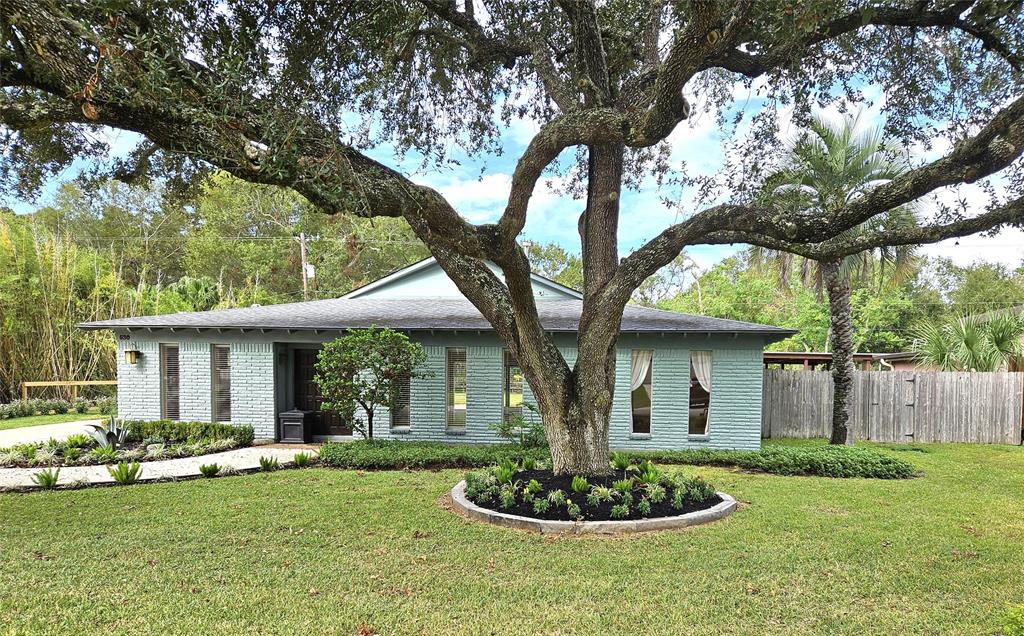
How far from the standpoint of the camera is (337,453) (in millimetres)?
9039

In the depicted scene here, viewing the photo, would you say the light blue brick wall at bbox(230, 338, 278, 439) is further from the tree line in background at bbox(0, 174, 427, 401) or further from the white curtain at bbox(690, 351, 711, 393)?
the tree line in background at bbox(0, 174, 427, 401)

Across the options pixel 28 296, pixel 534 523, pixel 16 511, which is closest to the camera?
pixel 534 523

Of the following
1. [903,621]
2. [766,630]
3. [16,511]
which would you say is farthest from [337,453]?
[903,621]

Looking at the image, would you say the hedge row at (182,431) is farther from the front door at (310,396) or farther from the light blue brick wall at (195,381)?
the front door at (310,396)

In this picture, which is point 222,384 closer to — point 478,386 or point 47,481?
point 47,481

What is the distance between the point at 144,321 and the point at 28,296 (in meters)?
7.60

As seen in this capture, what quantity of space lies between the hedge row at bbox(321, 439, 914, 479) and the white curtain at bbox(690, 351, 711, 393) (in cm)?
163

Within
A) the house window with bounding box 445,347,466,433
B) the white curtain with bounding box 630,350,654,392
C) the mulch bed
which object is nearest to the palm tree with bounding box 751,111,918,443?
the white curtain with bounding box 630,350,654,392

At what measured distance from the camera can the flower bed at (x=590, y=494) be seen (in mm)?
5840

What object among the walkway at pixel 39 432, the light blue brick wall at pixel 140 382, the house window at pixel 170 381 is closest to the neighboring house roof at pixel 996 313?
the house window at pixel 170 381

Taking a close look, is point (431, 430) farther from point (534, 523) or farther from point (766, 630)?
point (766, 630)

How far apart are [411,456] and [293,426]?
3585mm

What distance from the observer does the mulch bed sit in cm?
580

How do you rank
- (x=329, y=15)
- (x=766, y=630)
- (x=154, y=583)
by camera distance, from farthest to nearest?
1. (x=329, y=15)
2. (x=154, y=583)
3. (x=766, y=630)
